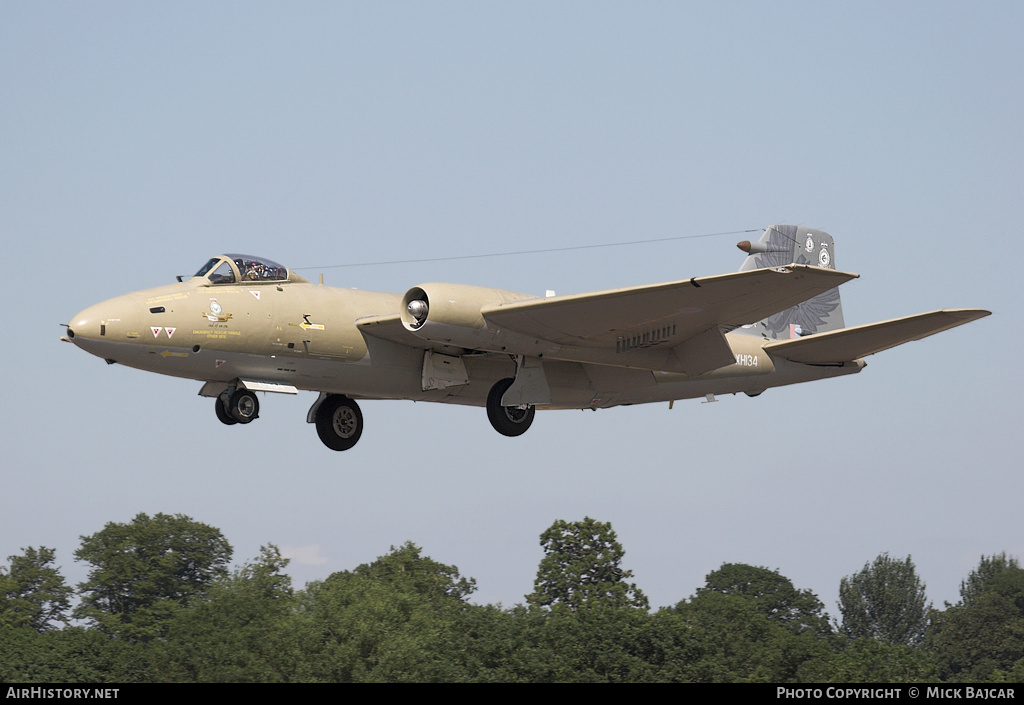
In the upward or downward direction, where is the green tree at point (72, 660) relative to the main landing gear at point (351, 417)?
downward

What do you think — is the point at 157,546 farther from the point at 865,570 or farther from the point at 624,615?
the point at 865,570

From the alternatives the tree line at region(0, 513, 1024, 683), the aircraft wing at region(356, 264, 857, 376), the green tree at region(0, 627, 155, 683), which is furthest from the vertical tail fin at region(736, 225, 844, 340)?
the green tree at region(0, 627, 155, 683)

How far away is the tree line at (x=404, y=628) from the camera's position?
190 ft

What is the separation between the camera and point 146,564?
78.4 meters

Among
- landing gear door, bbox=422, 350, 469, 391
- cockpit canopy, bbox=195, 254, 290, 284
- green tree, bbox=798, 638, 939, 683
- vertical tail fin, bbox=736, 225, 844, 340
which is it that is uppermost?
vertical tail fin, bbox=736, 225, 844, 340

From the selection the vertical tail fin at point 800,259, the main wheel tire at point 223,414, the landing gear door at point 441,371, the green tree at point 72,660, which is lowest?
the green tree at point 72,660

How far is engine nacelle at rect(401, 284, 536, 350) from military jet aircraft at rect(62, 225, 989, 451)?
0.02 metres

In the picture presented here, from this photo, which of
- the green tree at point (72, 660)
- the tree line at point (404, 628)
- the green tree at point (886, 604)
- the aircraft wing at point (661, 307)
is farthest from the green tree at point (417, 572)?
the aircraft wing at point (661, 307)

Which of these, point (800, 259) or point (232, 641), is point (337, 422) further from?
point (232, 641)

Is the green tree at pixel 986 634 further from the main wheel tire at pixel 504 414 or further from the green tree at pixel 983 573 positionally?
the main wheel tire at pixel 504 414

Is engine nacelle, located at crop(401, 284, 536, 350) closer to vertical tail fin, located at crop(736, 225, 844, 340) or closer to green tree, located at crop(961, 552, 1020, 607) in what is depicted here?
vertical tail fin, located at crop(736, 225, 844, 340)

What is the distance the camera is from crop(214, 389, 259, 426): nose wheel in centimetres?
2217

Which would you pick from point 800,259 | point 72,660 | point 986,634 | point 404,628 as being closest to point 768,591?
point 986,634

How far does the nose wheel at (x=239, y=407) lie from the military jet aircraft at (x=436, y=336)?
23 mm
